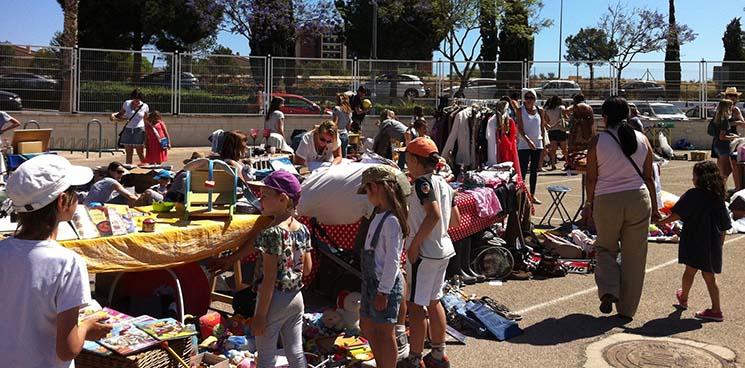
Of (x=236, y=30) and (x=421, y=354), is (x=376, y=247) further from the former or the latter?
(x=236, y=30)

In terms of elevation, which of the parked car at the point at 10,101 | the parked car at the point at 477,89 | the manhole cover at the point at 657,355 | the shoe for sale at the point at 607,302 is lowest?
the manhole cover at the point at 657,355

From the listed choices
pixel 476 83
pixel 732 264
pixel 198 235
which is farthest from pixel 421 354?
pixel 476 83

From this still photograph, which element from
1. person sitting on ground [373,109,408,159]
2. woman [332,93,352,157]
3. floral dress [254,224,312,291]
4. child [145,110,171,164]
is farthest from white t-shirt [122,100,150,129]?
floral dress [254,224,312,291]

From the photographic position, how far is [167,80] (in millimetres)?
24766

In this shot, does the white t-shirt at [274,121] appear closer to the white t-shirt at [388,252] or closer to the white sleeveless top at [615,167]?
the white sleeveless top at [615,167]

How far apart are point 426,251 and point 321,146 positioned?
5.20 m

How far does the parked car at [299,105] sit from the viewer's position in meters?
26.0

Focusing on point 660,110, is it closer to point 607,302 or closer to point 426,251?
point 607,302

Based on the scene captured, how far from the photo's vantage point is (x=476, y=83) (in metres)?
26.5

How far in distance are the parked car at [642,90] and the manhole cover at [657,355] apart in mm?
21305

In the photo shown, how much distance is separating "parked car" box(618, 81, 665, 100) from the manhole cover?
2130 cm

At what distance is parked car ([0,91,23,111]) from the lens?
21.9m

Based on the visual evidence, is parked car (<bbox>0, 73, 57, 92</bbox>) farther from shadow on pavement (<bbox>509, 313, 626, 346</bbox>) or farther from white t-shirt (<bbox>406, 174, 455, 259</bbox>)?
white t-shirt (<bbox>406, 174, 455, 259</bbox>)

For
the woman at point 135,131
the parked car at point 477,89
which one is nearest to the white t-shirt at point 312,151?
the woman at point 135,131
